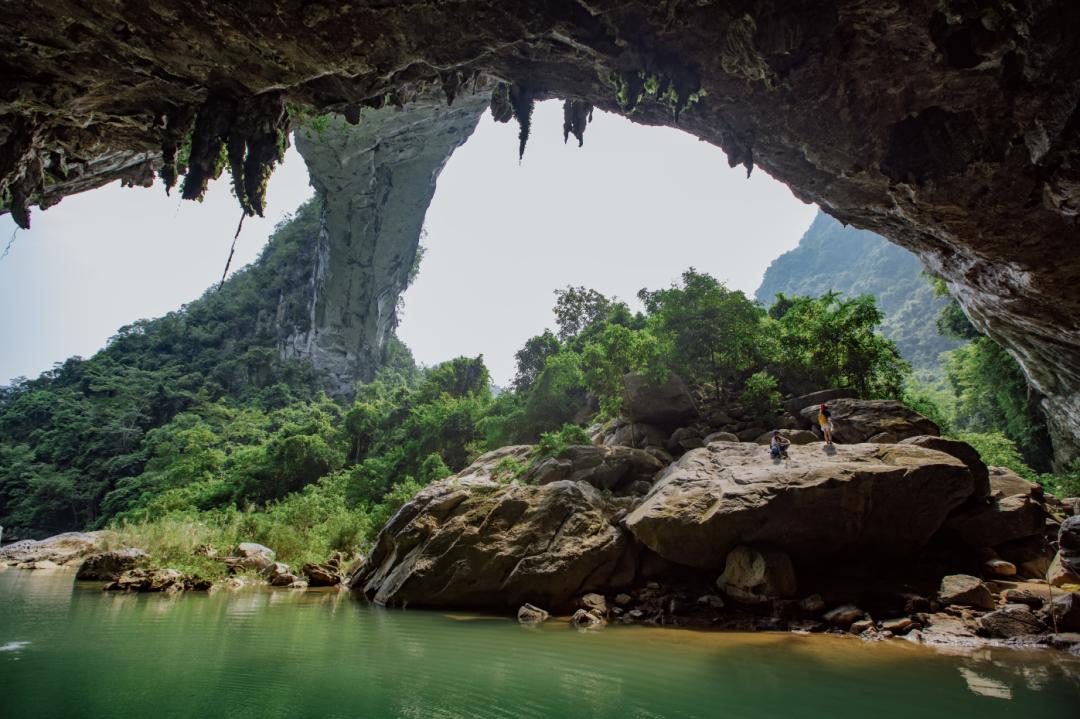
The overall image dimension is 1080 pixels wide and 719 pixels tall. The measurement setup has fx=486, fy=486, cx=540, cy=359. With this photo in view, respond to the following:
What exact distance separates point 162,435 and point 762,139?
4316 cm

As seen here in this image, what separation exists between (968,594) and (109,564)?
19.6 meters

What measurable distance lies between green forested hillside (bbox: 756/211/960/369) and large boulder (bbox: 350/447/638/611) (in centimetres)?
5161

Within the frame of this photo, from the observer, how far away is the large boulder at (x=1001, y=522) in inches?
368

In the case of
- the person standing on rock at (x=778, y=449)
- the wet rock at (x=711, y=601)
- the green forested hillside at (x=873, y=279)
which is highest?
the green forested hillside at (x=873, y=279)

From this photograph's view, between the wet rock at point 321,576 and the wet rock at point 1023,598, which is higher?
the wet rock at point 1023,598

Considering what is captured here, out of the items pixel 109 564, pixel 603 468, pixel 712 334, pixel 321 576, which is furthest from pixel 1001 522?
pixel 109 564

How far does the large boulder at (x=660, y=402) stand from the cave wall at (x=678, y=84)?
317 inches

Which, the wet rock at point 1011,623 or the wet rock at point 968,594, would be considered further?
the wet rock at point 968,594

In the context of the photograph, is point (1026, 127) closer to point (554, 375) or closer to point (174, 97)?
point (174, 97)

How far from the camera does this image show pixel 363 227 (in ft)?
148

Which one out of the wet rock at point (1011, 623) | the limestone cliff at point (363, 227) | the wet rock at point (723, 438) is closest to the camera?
the wet rock at point (1011, 623)

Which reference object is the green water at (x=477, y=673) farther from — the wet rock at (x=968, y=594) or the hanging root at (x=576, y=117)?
the hanging root at (x=576, y=117)

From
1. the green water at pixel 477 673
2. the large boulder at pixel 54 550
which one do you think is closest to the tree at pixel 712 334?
the green water at pixel 477 673

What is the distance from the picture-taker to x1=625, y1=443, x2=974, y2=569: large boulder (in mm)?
8836
